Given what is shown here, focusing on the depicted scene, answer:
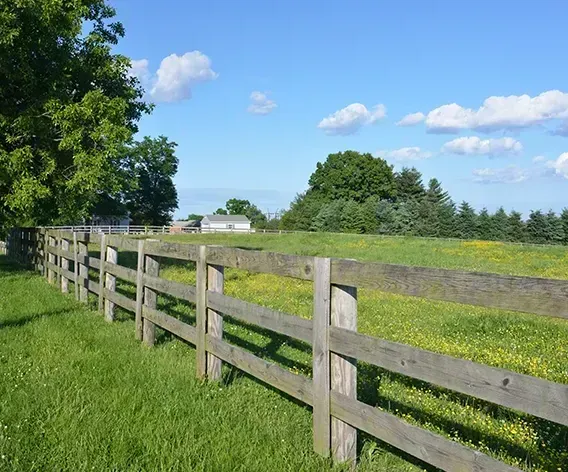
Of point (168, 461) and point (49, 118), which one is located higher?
point (49, 118)

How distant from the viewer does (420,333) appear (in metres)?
8.16

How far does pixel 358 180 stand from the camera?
103125 millimetres

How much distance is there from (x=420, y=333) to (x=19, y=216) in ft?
42.0

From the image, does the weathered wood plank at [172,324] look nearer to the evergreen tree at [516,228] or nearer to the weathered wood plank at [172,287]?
the weathered wood plank at [172,287]

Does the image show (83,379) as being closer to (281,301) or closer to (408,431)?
(408,431)

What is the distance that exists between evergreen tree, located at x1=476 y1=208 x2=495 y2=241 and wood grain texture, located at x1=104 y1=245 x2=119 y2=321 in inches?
2777

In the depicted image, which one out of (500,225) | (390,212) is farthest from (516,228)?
(390,212)

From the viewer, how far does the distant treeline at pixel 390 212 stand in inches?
2795

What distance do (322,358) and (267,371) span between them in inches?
34.6

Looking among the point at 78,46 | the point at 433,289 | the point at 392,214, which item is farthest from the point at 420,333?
the point at 392,214

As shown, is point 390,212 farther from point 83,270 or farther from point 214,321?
point 214,321

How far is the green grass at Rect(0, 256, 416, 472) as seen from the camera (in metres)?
3.56

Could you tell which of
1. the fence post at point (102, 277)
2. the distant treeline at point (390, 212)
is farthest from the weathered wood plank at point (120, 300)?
the distant treeline at point (390, 212)

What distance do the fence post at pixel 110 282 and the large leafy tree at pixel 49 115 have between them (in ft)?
15.1
